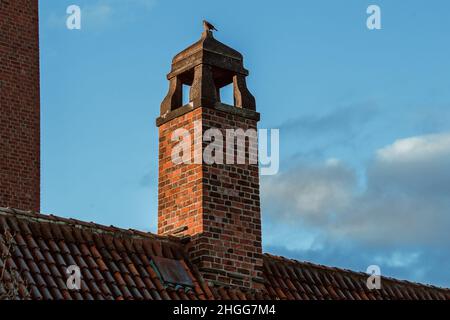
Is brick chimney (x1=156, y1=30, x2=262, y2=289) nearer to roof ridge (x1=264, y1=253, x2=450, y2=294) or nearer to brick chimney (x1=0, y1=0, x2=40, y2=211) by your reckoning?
roof ridge (x1=264, y1=253, x2=450, y2=294)

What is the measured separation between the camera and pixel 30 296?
15180 millimetres

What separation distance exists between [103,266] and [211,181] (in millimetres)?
2407

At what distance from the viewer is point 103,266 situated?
54.7 ft

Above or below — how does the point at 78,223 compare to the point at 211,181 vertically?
below

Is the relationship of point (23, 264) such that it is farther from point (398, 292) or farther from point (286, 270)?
point (398, 292)

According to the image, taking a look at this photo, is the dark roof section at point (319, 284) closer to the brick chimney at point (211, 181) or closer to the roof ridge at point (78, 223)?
the brick chimney at point (211, 181)

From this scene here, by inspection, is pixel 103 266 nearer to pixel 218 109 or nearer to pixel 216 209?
pixel 216 209

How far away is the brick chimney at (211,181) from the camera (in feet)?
59.3

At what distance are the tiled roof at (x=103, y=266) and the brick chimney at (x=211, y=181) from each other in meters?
0.32

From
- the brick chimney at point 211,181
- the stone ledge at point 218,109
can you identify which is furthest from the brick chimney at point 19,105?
the brick chimney at point 211,181

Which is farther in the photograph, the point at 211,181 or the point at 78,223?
the point at 211,181

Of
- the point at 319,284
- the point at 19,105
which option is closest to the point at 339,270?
the point at 319,284

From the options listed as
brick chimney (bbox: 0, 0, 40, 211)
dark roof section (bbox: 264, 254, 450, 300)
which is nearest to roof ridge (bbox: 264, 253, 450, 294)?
dark roof section (bbox: 264, 254, 450, 300)

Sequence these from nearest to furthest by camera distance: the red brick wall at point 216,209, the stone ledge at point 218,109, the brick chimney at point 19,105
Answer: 1. the red brick wall at point 216,209
2. the stone ledge at point 218,109
3. the brick chimney at point 19,105
